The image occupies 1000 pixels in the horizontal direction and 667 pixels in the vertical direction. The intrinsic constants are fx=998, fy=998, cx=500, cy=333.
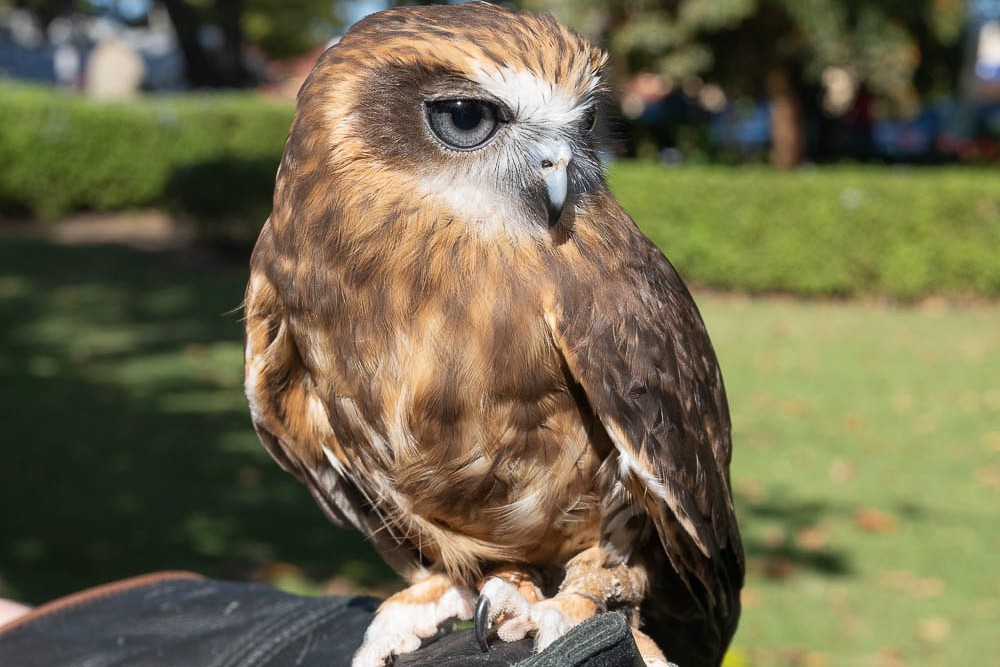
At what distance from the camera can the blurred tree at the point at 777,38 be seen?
16266 mm

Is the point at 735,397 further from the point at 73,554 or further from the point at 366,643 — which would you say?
the point at 366,643

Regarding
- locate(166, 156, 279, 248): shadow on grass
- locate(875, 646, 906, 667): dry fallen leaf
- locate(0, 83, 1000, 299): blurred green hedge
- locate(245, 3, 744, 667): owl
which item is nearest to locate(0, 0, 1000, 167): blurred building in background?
locate(245, 3, 744, 667): owl

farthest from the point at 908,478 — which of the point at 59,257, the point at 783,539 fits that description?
the point at 59,257

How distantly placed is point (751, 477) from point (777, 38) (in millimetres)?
13178

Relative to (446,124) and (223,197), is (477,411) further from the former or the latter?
(223,197)

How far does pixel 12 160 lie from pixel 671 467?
18282 mm

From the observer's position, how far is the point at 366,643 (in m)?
2.48

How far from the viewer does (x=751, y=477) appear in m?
7.58

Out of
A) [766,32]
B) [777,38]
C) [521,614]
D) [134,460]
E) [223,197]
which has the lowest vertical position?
[134,460]

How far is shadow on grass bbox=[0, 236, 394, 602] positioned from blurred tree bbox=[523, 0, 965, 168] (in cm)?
783

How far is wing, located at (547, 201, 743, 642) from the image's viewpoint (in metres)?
2.33

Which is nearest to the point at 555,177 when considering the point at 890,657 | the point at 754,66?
the point at 890,657

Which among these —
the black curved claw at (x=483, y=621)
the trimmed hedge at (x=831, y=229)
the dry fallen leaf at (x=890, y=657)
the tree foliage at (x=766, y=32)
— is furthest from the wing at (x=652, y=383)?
the tree foliage at (x=766, y=32)

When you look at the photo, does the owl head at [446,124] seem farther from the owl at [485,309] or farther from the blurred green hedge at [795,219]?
the blurred green hedge at [795,219]
